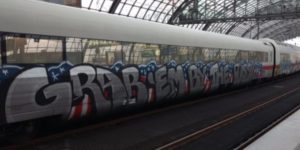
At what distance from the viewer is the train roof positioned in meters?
8.68

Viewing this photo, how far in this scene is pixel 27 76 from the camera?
28.6 ft

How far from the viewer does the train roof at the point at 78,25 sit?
28.5 ft

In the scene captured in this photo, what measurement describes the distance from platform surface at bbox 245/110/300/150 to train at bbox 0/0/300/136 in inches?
164

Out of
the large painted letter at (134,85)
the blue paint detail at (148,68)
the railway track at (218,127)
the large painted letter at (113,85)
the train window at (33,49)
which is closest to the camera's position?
the train window at (33,49)

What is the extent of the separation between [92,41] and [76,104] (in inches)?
70.2

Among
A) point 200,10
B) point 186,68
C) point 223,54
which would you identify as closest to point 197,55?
point 186,68

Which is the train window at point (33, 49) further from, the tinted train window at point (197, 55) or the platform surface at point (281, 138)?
the tinted train window at point (197, 55)

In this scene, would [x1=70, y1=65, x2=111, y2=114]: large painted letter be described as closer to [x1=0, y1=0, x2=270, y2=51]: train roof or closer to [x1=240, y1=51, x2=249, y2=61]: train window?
[x1=0, y1=0, x2=270, y2=51]: train roof

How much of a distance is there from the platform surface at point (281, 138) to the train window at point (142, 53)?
4503mm

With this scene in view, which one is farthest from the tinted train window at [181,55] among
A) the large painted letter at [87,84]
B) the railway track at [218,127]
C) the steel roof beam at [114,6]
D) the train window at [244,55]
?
the steel roof beam at [114,6]

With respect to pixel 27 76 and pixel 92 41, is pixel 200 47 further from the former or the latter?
pixel 27 76

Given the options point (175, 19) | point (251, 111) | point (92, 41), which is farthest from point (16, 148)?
point (175, 19)

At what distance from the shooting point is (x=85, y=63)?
1056 centimetres

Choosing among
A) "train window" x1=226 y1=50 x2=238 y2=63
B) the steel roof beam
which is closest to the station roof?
the steel roof beam
